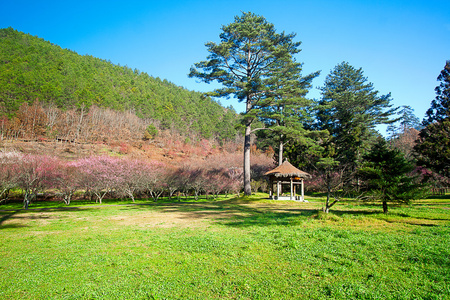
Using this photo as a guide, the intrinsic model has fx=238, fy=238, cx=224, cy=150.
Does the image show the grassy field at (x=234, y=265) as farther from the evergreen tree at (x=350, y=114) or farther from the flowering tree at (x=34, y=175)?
the evergreen tree at (x=350, y=114)

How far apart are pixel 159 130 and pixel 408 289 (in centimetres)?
6765

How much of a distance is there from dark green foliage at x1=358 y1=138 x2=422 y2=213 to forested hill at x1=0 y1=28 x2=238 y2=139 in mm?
49305

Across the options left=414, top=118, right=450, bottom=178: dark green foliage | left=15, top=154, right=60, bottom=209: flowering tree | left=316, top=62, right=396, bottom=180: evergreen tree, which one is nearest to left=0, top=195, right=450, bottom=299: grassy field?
left=15, top=154, right=60, bottom=209: flowering tree

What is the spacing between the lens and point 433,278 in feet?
12.6

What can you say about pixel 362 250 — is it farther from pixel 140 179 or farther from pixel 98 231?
pixel 140 179

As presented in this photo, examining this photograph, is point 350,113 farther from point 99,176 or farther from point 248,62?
point 99,176

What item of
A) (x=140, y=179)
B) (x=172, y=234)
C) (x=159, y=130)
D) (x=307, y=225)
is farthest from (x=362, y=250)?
(x=159, y=130)

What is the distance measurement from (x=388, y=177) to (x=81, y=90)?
70173 mm

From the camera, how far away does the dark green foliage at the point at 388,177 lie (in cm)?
948

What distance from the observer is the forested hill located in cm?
5294

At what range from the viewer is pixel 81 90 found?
61.9 m

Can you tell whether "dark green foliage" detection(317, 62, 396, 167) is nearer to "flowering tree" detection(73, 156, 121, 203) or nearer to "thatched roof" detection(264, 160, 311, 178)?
"thatched roof" detection(264, 160, 311, 178)

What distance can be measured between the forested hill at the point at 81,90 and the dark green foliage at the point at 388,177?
49.3m

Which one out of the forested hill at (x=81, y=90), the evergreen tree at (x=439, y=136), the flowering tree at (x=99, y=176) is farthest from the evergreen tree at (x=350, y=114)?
the forested hill at (x=81, y=90)
